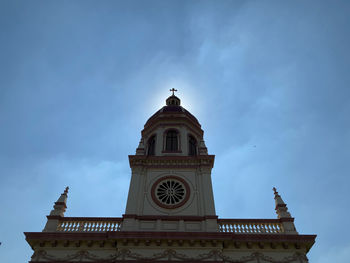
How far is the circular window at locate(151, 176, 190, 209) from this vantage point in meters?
19.4

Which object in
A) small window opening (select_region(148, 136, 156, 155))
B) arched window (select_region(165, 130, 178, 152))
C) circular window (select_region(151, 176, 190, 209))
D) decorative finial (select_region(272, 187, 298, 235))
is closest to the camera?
decorative finial (select_region(272, 187, 298, 235))

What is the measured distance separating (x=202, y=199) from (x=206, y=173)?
225 cm

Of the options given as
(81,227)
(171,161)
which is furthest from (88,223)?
(171,161)

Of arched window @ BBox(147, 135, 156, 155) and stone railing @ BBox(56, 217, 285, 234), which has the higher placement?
arched window @ BBox(147, 135, 156, 155)

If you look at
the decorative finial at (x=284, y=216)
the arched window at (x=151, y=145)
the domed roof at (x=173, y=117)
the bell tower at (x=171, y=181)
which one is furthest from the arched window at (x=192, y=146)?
the decorative finial at (x=284, y=216)

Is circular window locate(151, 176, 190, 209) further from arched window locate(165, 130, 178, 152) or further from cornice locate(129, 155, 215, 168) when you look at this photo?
arched window locate(165, 130, 178, 152)

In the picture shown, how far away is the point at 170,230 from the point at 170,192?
3.14m

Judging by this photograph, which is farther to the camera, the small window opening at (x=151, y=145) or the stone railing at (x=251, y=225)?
the small window opening at (x=151, y=145)

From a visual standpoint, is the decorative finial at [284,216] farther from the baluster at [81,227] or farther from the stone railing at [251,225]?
the baluster at [81,227]

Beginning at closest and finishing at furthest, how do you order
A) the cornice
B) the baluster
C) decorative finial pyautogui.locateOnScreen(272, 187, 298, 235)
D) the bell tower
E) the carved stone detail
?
the carved stone detail
decorative finial pyautogui.locateOnScreen(272, 187, 298, 235)
the baluster
the bell tower
the cornice

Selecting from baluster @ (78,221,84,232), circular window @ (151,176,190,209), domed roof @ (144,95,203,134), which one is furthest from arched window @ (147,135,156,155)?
baluster @ (78,221,84,232)

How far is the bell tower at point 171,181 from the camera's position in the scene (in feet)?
58.9

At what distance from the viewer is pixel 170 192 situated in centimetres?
2005

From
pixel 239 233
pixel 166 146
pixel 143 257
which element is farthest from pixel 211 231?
pixel 166 146
